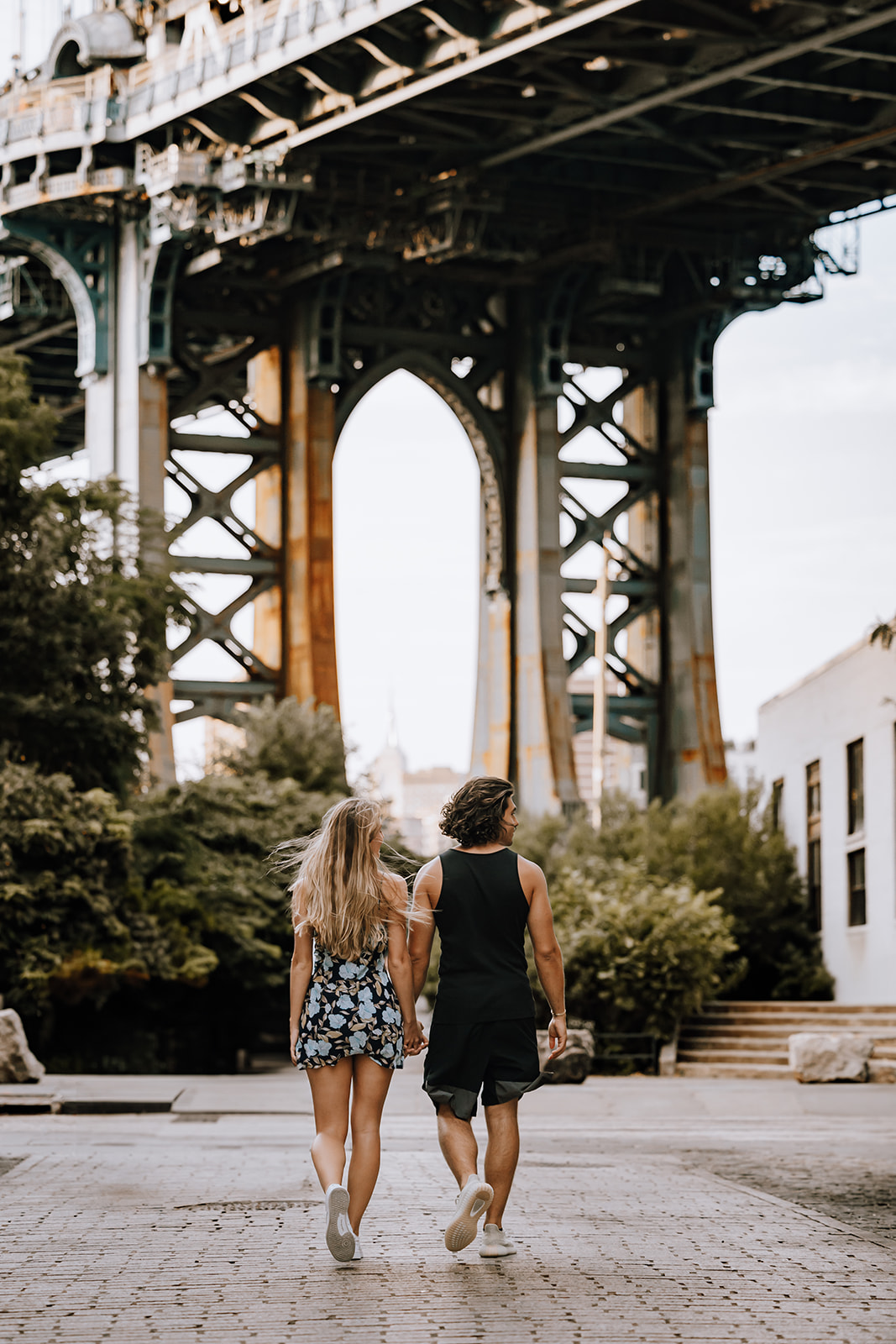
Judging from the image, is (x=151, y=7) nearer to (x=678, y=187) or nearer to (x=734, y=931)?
(x=678, y=187)

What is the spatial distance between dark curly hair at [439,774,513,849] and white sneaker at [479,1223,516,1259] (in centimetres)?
154

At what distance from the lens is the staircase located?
3428 centimetres

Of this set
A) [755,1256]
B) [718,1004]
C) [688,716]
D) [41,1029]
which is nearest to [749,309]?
[688,716]

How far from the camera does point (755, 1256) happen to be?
9.06 meters

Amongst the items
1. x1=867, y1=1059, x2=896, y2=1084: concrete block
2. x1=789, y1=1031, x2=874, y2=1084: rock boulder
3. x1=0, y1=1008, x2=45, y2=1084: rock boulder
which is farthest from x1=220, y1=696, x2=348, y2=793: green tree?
x1=0, y1=1008, x2=45, y2=1084: rock boulder

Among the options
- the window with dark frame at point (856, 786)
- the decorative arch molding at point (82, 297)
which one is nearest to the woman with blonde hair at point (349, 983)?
the window with dark frame at point (856, 786)

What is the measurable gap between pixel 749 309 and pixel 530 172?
7975 millimetres

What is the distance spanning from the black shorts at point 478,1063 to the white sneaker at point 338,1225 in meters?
0.68

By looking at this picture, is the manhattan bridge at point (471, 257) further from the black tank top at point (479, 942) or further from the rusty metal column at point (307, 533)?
the black tank top at point (479, 942)

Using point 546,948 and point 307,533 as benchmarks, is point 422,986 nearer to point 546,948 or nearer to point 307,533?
point 546,948

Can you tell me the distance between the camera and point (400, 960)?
9023 mm

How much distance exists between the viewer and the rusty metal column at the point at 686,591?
57.2m

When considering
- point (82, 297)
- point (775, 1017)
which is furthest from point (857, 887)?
point (82, 297)

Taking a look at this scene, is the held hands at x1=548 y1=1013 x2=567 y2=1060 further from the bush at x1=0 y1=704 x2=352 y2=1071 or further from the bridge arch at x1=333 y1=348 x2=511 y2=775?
the bridge arch at x1=333 y1=348 x2=511 y2=775
